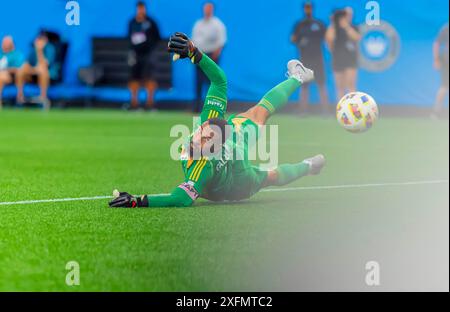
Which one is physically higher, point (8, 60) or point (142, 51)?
point (8, 60)

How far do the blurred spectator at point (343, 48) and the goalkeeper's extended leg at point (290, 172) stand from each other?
42.1 ft

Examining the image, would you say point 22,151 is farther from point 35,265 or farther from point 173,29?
point 173,29

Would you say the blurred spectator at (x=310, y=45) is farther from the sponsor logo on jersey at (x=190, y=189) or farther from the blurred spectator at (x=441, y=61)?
the sponsor logo on jersey at (x=190, y=189)

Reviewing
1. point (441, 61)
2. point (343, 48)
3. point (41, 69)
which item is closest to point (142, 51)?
point (41, 69)

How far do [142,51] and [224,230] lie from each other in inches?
729

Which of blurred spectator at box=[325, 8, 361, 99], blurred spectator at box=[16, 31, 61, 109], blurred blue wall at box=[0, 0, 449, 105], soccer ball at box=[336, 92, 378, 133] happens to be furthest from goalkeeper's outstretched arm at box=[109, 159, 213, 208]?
blurred spectator at box=[16, 31, 61, 109]

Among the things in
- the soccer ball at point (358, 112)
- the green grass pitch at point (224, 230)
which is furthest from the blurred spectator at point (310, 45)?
the soccer ball at point (358, 112)

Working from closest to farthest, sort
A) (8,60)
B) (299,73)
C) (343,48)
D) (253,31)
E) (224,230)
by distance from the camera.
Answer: (224,230) < (299,73) < (343,48) < (253,31) < (8,60)

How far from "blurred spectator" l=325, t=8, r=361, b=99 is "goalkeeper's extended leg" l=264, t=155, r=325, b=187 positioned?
12.8m

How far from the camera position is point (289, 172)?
8773 millimetres

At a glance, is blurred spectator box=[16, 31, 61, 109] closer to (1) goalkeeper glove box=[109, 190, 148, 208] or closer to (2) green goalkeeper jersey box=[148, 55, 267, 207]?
(2) green goalkeeper jersey box=[148, 55, 267, 207]

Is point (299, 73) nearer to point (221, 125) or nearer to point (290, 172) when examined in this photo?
point (290, 172)

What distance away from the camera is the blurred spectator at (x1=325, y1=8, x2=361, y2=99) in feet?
71.5

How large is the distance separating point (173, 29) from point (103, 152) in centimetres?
1270
